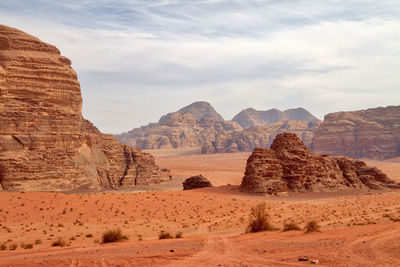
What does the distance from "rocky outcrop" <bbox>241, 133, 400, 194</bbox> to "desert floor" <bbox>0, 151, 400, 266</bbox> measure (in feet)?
4.78

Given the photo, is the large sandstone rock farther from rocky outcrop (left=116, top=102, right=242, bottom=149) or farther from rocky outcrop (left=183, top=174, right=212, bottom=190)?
rocky outcrop (left=116, top=102, right=242, bottom=149)

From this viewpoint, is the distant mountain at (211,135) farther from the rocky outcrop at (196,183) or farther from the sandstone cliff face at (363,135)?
the rocky outcrop at (196,183)

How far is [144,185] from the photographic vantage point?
167 ft

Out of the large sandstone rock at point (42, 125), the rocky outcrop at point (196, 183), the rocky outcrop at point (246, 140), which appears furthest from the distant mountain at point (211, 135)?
the rocky outcrop at point (196, 183)

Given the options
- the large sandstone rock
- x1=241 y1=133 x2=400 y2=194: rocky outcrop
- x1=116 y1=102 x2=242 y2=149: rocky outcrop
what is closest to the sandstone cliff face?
x1=116 y1=102 x2=242 y2=149: rocky outcrop

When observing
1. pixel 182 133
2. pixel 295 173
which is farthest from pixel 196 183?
pixel 182 133

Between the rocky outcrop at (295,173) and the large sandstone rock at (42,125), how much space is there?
1735 centimetres

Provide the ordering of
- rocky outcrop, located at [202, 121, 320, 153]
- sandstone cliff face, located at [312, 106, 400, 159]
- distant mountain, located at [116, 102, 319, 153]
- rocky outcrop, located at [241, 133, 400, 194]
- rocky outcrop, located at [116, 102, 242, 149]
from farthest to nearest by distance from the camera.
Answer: rocky outcrop, located at [116, 102, 242, 149]
distant mountain, located at [116, 102, 319, 153]
rocky outcrop, located at [202, 121, 320, 153]
sandstone cliff face, located at [312, 106, 400, 159]
rocky outcrop, located at [241, 133, 400, 194]

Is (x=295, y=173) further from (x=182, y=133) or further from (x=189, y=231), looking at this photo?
(x=182, y=133)

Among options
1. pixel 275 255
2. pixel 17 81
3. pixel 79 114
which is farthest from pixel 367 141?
pixel 275 255

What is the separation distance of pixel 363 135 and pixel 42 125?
295 ft

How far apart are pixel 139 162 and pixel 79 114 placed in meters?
12.0

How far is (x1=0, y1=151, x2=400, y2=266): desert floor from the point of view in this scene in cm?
1009

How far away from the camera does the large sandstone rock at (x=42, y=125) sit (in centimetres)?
3578
